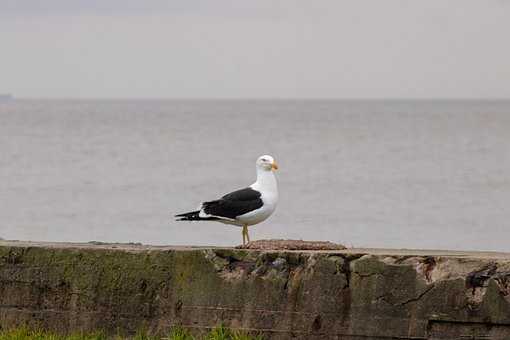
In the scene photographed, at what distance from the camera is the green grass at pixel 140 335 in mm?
8328

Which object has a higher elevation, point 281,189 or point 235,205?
point 281,189

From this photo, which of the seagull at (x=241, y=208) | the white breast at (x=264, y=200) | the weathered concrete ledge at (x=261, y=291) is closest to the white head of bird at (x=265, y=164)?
the white breast at (x=264, y=200)

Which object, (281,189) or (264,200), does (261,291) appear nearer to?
(264,200)

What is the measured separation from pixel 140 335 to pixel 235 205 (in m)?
1.98


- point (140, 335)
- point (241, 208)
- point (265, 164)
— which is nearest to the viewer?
point (140, 335)

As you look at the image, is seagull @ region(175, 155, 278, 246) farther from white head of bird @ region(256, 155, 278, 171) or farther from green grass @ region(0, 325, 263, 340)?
green grass @ region(0, 325, 263, 340)

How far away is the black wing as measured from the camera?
10344mm

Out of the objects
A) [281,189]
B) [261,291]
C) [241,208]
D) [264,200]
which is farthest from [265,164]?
[281,189]

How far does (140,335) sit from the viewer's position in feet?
28.2

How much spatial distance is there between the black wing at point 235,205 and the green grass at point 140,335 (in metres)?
1.90

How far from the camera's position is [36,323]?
29.1ft

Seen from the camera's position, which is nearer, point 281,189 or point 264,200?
point 264,200

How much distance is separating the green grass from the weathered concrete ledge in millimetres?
64

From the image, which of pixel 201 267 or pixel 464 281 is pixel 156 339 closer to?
pixel 201 267
